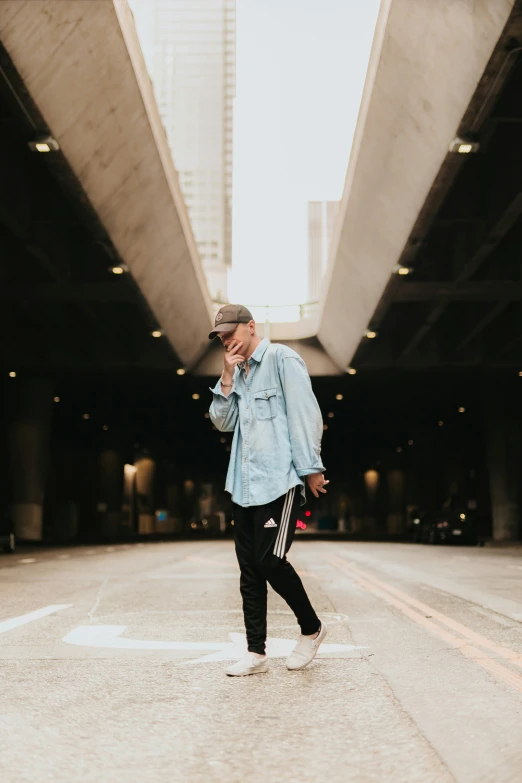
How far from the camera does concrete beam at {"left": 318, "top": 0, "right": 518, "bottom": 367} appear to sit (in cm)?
1457

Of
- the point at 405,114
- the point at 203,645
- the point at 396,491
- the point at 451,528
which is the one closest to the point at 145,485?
the point at 396,491

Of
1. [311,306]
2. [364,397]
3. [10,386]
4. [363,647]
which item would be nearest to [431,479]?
[364,397]

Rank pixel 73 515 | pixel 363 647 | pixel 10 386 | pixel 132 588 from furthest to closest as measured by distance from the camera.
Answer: pixel 73 515 → pixel 10 386 → pixel 132 588 → pixel 363 647

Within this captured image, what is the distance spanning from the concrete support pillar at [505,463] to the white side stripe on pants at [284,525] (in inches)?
1531

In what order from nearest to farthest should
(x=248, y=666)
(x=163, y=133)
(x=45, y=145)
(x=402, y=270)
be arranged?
(x=248, y=666) < (x=45, y=145) < (x=163, y=133) < (x=402, y=270)

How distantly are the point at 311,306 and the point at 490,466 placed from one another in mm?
11698

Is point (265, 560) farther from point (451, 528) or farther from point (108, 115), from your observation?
point (451, 528)

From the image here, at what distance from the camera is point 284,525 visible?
5.30 metres

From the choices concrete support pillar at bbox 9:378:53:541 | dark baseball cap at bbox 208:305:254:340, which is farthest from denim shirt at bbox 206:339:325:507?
concrete support pillar at bbox 9:378:53:541

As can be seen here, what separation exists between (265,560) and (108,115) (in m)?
14.0

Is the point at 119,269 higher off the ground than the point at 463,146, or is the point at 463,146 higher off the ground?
Result: the point at 119,269

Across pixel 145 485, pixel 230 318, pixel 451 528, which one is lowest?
pixel 451 528

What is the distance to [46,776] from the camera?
3.37 m

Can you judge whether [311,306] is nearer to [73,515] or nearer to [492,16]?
[492,16]
